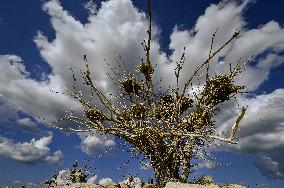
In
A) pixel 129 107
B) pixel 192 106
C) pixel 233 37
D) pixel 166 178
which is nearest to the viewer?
pixel 233 37

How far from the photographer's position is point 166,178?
7.96m

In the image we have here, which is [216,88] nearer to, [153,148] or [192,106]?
[192,106]

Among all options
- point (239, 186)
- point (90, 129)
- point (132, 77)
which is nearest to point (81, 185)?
point (90, 129)

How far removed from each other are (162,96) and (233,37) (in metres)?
4.82

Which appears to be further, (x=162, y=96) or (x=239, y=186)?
(x=162, y=96)

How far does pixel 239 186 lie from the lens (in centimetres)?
852

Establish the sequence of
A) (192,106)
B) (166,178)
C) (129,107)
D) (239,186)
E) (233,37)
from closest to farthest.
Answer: (233,37), (166,178), (239,186), (129,107), (192,106)

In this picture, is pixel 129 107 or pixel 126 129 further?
pixel 129 107

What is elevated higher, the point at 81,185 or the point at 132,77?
the point at 132,77

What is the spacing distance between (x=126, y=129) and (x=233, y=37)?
12.7 ft

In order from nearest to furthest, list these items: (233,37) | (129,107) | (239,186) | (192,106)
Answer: (233,37), (239,186), (129,107), (192,106)

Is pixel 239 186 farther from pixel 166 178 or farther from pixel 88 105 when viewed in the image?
pixel 88 105

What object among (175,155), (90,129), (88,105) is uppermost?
(88,105)

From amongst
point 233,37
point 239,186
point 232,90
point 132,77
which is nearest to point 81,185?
point 132,77
